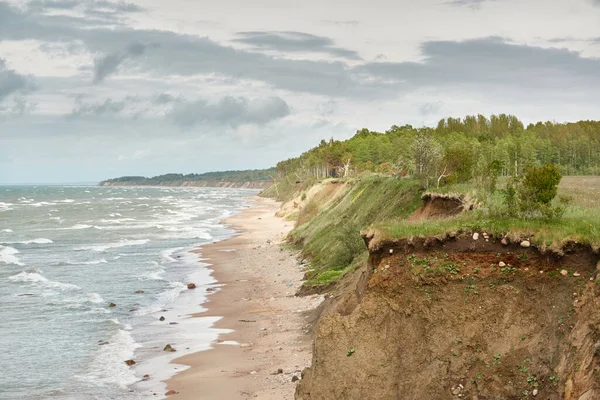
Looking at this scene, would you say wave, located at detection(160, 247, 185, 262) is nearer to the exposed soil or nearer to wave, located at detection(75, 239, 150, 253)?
wave, located at detection(75, 239, 150, 253)

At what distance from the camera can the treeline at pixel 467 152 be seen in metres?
50.6

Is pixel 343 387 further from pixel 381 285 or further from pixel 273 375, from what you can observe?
pixel 273 375

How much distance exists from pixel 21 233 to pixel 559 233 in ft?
312

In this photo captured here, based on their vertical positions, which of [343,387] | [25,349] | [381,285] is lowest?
[25,349]

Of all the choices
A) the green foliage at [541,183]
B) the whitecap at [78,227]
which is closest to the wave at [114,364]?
the green foliage at [541,183]

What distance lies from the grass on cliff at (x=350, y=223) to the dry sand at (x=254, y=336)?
2.16 metres

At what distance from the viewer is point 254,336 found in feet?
108

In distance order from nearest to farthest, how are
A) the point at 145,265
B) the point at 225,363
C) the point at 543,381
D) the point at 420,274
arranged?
1. the point at 543,381
2. the point at 420,274
3. the point at 225,363
4. the point at 145,265

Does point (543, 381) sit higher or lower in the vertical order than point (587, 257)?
lower

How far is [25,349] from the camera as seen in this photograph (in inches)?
1307

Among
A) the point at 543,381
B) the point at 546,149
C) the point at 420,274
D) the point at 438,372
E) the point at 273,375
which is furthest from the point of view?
the point at 546,149

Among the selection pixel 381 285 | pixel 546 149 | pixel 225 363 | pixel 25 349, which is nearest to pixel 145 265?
pixel 25 349

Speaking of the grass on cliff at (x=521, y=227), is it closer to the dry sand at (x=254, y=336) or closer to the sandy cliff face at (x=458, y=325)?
the sandy cliff face at (x=458, y=325)

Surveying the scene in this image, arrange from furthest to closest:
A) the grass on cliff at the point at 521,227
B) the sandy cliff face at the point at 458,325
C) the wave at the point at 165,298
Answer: the wave at the point at 165,298, the grass on cliff at the point at 521,227, the sandy cliff face at the point at 458,325
